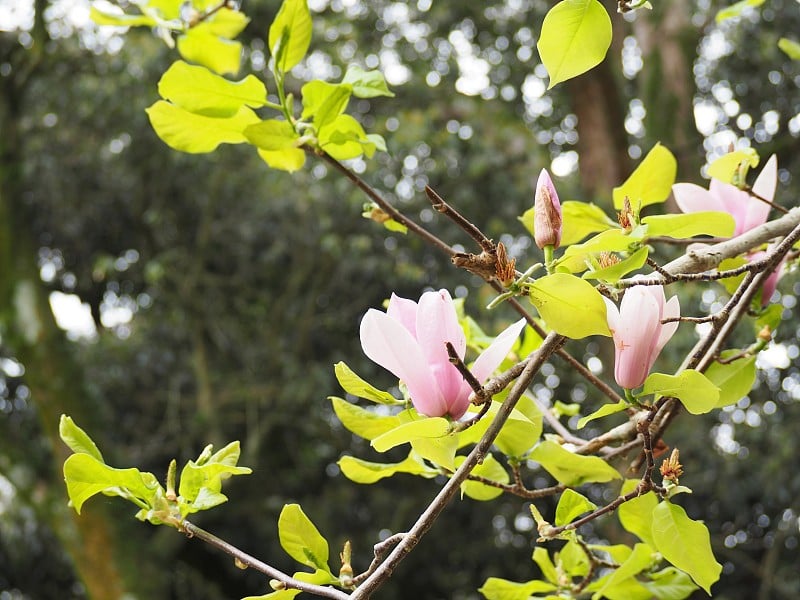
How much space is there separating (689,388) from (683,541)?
0.19ft

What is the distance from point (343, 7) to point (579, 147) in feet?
3.23

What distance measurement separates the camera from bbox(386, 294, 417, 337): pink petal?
312 millimetres

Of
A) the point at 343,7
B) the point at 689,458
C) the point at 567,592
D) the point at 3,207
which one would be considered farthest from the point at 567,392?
the point at 567,592

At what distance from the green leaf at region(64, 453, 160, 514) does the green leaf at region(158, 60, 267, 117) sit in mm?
152

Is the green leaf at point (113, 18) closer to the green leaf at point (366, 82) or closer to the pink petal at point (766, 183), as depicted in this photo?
the green leaf at point (366, 82)

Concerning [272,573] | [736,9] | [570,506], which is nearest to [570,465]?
[570,506]

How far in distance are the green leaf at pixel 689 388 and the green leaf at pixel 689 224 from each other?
0.17ft

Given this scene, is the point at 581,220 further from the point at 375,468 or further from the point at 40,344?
the point at 40,344

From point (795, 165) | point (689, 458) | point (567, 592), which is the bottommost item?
point (689, 458)

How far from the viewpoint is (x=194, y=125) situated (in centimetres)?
40

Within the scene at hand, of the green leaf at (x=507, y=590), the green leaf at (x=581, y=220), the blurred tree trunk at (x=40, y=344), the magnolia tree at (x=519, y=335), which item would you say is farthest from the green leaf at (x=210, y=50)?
the blurred tree trunk at (x=40, y=344)

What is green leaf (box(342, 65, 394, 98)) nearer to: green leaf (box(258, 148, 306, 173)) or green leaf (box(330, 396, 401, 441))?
green leaf (box(258, 148, 306, 173))

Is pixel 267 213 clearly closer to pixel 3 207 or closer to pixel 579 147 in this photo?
pixel 3 207

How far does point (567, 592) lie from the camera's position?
440 mm
